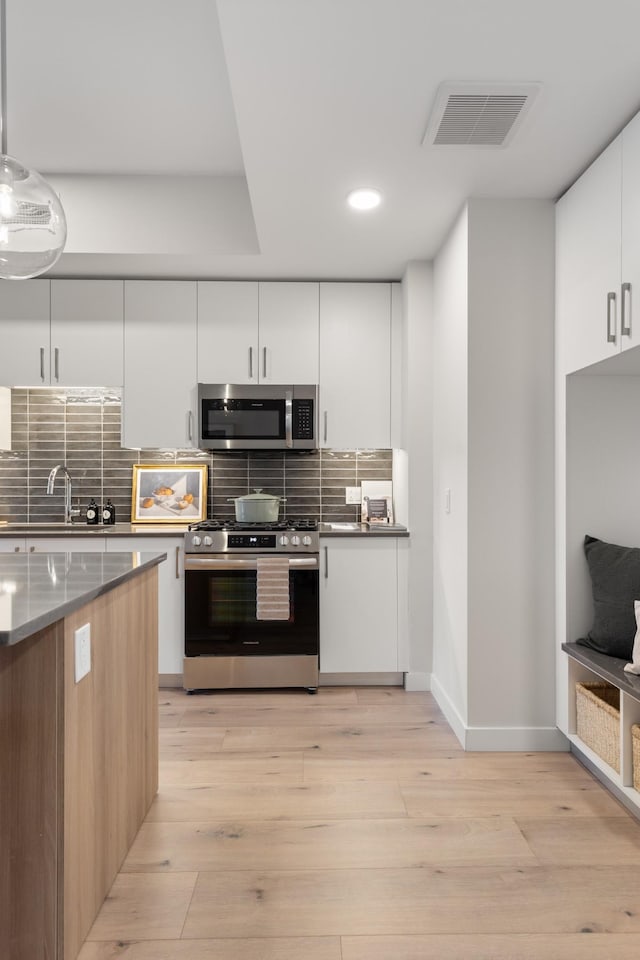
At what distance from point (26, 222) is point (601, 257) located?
2.00 m

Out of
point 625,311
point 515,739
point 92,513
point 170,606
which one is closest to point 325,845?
point 515,739

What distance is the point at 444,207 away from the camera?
3061mm

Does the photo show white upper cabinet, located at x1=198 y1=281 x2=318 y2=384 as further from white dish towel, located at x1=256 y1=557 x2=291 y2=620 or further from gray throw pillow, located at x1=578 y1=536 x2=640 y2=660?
gray throw pillow, located at x1=578 y1=536 x2=640 y2=660

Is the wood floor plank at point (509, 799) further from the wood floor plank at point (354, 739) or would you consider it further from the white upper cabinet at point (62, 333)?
the white upper cabinet at point (62, 333)

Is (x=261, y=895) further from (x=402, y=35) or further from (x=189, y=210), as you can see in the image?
(x=189, y=210)

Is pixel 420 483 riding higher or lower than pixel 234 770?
higher

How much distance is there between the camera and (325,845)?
7.12ft

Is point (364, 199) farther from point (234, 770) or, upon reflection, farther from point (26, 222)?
point (234, 770)

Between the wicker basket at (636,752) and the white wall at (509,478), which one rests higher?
the white wall at (509,478)

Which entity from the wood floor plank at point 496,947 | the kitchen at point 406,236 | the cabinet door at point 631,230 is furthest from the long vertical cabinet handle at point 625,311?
the wood floor plank at point 496,947

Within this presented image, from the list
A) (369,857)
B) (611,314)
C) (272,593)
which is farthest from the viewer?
(272,593)

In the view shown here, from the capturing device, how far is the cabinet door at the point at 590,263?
7.91 feet

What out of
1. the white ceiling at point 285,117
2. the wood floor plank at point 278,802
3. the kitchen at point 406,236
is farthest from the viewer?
the wood floor plank at point 278,802

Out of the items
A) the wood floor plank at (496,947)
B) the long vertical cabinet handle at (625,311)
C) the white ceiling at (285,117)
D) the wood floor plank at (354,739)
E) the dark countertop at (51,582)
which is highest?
the white ceiling at (285,117)
